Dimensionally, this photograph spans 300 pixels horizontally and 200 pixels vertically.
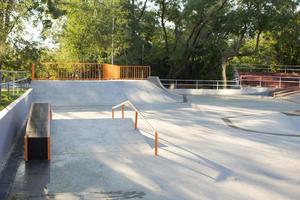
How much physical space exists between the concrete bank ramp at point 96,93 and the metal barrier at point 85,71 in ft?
7.40

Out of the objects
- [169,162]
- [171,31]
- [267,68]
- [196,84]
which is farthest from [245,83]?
[169,162]

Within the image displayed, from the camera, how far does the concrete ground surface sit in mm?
7109

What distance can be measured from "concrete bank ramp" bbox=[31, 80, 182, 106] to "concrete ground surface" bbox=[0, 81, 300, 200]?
5408mm

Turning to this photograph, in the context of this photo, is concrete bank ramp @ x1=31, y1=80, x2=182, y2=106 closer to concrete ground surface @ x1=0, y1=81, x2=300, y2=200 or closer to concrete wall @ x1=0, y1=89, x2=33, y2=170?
concrete ground surface @ x1=0, y1=81, x2=300, y2=200

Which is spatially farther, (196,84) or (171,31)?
(171,31)

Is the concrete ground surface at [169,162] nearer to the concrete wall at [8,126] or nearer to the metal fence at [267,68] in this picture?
the concrete wall at [8,126]

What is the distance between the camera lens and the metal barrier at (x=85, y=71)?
27094mm

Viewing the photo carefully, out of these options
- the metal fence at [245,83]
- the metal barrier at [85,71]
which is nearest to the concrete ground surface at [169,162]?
the metal barrier at [85,71]

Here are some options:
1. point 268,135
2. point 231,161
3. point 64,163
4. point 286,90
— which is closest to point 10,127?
point 64,163

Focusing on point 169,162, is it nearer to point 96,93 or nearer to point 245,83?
point 96,93

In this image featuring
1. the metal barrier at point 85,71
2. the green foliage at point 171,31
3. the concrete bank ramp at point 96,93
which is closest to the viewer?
the concrete bank ramp at point 96,93

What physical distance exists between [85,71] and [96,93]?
6716 mm

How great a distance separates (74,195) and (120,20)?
1294 inches

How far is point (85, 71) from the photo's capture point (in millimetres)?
29891
